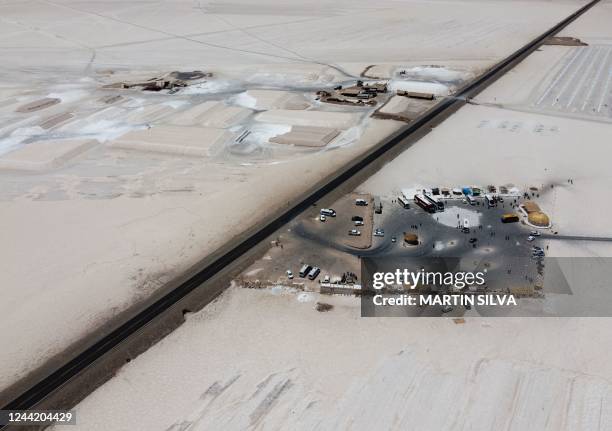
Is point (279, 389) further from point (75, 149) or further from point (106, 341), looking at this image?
point (75, 149)

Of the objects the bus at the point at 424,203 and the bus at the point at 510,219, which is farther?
the bus at the point at 424,203

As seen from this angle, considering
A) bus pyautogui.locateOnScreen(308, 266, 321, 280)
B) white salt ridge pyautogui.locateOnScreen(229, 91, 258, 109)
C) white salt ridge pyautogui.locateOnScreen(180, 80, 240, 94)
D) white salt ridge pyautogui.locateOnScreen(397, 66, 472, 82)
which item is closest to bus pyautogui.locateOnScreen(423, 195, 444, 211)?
bus pyautogui.locateOnScreen(308, 266, 321, 280)

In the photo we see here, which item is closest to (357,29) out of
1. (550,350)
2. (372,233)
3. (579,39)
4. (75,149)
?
(579,39)

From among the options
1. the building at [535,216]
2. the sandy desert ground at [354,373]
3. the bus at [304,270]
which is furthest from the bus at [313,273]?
the building at [535,216]

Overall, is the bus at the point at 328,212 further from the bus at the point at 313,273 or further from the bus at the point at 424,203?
the bus at the point at 424,203

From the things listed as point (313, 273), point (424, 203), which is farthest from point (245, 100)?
point (313, 273)

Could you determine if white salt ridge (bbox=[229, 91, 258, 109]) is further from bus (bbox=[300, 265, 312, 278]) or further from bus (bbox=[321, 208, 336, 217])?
bus (bbox=[300, 265, 312, 278])
